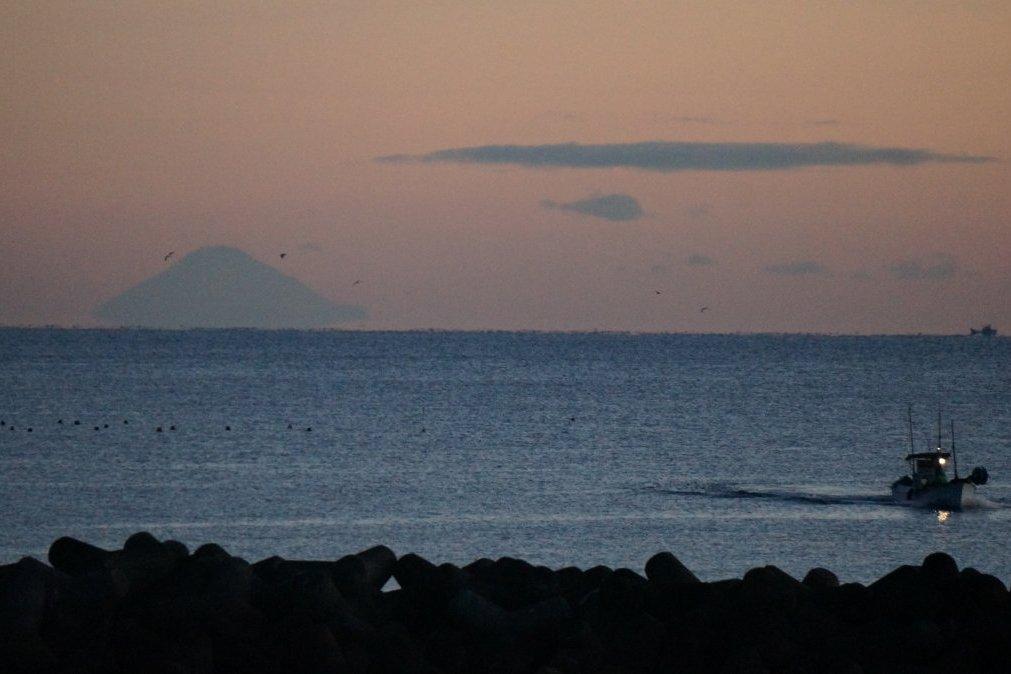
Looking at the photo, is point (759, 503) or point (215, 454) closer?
point (759, 503)

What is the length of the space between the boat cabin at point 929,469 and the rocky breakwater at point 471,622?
108ft

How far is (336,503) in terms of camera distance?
4347cm

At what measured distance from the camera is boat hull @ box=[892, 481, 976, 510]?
142ft

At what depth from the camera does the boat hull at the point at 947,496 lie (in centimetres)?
4341

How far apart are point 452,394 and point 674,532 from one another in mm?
73744

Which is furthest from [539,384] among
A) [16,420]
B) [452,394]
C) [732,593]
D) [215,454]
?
[732,593]

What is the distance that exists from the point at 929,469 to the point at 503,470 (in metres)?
15.6

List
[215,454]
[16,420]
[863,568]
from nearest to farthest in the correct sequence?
[863,568], [215,454], [16,420]

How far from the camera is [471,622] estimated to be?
479 inches

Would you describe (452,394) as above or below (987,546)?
above

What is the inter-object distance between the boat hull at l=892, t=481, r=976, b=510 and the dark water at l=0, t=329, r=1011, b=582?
1.77 ft

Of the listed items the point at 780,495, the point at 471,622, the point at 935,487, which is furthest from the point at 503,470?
the point at 471,622

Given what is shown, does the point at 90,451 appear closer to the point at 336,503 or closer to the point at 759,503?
the point at 336,503

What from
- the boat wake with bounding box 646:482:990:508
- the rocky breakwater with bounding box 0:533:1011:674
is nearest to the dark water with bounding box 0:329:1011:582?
the boat wake with bounding box 646:482:990:508
